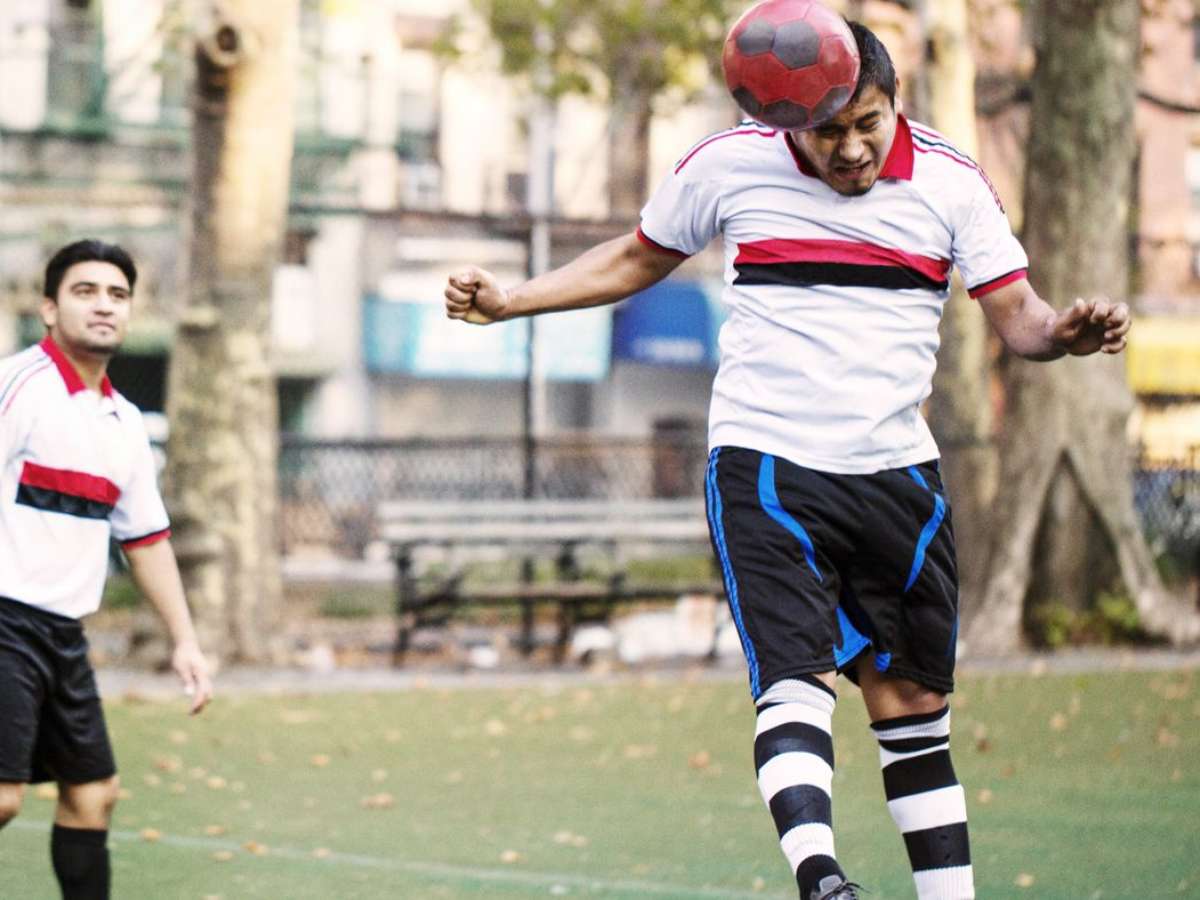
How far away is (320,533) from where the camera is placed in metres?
→ 16.8

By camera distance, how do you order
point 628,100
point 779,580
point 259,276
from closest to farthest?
point 779,580 → point 259,276 → point 628,100

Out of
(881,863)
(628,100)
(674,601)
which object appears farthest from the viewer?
(628,100)

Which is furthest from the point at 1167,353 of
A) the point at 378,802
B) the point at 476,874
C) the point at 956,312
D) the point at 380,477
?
the point at 476,874

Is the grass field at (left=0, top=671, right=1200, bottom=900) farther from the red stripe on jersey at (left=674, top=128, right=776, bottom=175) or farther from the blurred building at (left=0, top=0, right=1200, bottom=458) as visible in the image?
the blurred building at (left=0, top=0, right=1200, bottom=458)

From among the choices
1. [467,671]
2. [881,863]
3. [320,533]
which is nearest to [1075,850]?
[881,863]

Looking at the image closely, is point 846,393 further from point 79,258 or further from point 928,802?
point 79,258

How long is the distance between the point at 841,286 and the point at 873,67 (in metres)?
0.46

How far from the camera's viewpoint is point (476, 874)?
6.71 m

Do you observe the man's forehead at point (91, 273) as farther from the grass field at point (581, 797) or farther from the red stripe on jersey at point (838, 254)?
the grass field at point (581, 797)

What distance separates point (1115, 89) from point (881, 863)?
787 cm

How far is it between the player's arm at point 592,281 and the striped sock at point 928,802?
1.14m

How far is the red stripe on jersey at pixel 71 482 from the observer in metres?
5.14

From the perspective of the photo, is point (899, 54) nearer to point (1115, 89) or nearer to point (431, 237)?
point (431, 237)

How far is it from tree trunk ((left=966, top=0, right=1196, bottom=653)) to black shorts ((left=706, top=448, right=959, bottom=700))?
29.0 feet
